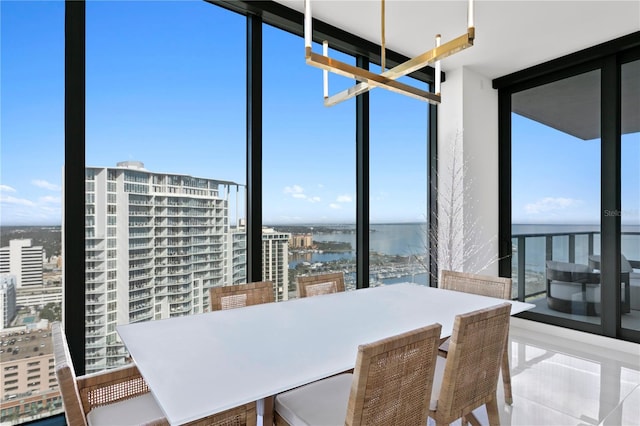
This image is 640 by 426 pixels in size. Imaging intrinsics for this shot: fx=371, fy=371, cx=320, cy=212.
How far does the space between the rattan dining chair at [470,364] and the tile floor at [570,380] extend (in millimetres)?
711

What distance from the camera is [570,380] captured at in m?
2.73

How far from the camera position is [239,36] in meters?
2.91

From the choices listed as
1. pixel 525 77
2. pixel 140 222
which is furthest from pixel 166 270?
pixel 525 77

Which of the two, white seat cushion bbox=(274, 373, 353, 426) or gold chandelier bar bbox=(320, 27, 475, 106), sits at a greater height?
gold chandelier bar bbox=(320, 27, 475, 106)

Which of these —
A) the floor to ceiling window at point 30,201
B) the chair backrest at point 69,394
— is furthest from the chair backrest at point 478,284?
the floor to ceiling window at point 30,201

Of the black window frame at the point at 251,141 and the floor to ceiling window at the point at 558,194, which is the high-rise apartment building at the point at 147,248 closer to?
the black window frame at the point at 251,141

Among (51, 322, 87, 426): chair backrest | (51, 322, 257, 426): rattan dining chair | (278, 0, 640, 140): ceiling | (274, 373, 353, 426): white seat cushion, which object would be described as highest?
(278, 0, 640, 140): ceiling

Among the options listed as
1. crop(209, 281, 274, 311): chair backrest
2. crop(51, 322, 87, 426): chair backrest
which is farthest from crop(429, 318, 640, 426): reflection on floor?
crop(51, 322, 87, 426): chair backrest

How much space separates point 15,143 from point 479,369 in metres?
2.65

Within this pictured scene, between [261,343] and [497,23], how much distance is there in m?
3.22

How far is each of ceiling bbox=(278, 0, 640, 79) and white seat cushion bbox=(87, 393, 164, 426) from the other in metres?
2.81

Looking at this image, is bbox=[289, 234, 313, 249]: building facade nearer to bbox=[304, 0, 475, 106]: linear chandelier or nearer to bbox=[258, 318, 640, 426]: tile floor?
bbox=[304, 0, 475, 106]: linear chandelier

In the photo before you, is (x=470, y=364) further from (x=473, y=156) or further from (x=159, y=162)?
(x=473, y=156)

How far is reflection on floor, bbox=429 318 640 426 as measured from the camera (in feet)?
7.38
